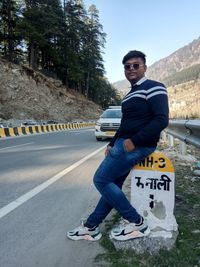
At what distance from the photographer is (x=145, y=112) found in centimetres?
373

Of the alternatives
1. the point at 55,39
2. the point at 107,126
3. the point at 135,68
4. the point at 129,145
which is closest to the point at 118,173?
the point at 129,145

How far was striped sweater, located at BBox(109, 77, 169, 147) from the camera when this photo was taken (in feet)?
11.9

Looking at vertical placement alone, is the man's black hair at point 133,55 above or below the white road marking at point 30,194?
above

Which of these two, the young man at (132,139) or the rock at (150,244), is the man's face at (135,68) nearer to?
the young man at (132,139)

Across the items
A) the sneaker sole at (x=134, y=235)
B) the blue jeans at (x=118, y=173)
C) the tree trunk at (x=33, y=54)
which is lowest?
the sneaker sole at (x=134, y=235)

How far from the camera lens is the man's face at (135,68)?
388 cm

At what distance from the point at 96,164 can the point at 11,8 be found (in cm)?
4535

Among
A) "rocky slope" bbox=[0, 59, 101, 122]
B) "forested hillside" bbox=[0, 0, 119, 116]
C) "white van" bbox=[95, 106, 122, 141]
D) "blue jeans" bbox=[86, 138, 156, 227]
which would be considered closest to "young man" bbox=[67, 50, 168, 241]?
"blue jeans" bbox=[86, 138, 156, 227]

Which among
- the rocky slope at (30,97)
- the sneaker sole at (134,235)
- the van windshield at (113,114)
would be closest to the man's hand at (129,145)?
the sneaker sole at (134,235)

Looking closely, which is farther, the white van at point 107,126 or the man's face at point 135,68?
the white van at point 107,126

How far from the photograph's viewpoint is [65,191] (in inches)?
260

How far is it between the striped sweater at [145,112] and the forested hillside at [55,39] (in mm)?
45549

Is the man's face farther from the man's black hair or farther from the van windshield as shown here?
the van windshield

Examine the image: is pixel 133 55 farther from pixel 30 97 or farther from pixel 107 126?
pixel 30 97
